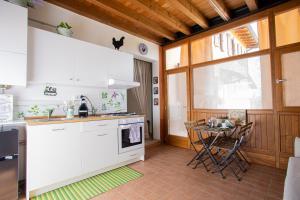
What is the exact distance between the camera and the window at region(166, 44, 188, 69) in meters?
4.18

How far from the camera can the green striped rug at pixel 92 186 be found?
79.0 inches

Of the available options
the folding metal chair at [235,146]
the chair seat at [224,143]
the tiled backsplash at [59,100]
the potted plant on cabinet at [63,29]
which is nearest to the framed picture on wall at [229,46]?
the folding metal chair at [235,146]

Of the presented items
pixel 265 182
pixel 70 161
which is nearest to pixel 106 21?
pixel 70 161

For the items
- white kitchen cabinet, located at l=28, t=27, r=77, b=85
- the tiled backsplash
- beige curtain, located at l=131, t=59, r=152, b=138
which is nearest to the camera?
white kitchen cabinet, located at l=28, t=27, r=77, b=85

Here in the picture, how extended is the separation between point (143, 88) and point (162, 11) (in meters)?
2.01

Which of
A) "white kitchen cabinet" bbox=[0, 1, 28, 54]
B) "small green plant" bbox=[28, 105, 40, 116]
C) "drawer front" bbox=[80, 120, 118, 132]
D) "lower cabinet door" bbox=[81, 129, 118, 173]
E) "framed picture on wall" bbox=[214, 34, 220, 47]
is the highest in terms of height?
"framed picture on wall" bbox=[214, 34, 220, 47]

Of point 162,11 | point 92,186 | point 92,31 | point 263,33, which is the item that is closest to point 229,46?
point 263,33

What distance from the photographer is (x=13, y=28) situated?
1.99m

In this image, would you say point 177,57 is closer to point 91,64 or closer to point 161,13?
point 161,13

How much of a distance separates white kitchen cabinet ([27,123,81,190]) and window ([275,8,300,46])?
12.0 ft

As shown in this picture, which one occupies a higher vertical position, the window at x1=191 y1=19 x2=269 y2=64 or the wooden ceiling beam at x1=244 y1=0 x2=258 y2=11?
the wooden ceiling beam at x1=244 y1=0 x2=258 y2=11

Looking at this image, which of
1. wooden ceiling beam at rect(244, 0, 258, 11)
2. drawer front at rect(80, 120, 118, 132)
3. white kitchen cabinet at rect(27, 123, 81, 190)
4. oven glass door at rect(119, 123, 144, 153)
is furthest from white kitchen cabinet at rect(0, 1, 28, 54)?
wooden ceiling beam at rect(244, 0, 258, 11)

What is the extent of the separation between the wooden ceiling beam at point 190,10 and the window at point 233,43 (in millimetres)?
413

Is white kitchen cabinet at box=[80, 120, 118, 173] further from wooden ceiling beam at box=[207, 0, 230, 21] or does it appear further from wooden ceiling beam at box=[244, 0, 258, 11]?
wooden ceiling beam at box=[244, 0, 258, 11]
